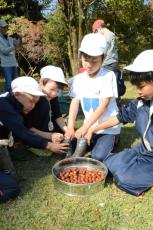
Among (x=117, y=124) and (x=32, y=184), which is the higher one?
(x=117, y=124)

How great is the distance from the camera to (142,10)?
717 inches

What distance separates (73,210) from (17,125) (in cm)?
106

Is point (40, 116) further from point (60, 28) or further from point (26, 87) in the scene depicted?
point (60, 28)

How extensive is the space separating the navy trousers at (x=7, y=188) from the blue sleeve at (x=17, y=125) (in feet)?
1.86

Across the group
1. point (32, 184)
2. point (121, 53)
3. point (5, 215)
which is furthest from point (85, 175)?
point (121, 53)

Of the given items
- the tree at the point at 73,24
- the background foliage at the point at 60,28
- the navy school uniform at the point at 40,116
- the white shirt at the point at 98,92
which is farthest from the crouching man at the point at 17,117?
the background foliage at the point at 60,28

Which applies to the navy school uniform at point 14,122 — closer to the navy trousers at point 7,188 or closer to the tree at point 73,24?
the navy trousers at point 7,188

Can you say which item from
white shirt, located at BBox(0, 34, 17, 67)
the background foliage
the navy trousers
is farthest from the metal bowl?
the background foliage

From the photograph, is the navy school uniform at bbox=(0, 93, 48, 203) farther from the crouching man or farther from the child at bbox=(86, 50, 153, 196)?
the child at bbox=(86, 50, 153, 196)

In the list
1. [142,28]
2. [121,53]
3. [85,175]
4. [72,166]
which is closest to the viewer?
[85,175]

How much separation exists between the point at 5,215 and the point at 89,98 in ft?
5.65

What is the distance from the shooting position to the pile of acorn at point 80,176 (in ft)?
11.3

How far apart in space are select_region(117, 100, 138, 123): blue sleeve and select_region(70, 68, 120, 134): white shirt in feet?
1.21

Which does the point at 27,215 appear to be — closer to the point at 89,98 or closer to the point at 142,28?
the point at 89,98
